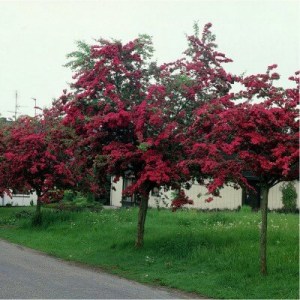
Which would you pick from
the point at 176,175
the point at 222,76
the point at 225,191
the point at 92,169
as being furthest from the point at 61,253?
the point at 225,191

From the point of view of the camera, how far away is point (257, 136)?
10.6 meters

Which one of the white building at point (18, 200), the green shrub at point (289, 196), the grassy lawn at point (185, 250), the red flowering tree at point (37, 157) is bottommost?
the grassy lawn at point (185, 250)

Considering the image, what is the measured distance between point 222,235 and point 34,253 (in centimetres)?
553

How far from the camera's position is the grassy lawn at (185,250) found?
10.7 meters

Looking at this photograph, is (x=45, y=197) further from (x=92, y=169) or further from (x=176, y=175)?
(x=176, y=175)

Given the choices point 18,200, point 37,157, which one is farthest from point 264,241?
point 18,200

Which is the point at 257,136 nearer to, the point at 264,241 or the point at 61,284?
the point at 264,241

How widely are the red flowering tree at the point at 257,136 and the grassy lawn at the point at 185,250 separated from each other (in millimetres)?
750

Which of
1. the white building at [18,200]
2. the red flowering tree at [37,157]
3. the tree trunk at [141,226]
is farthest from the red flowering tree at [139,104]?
the white building at [18,200]

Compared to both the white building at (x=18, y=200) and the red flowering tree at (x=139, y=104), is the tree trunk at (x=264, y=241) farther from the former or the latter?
the white building at (x=18, y=200)

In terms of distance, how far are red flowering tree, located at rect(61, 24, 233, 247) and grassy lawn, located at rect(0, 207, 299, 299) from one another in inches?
51.8

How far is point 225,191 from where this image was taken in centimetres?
3167

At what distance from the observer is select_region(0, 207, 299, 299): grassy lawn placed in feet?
35.2

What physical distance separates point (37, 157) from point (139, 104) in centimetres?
793
